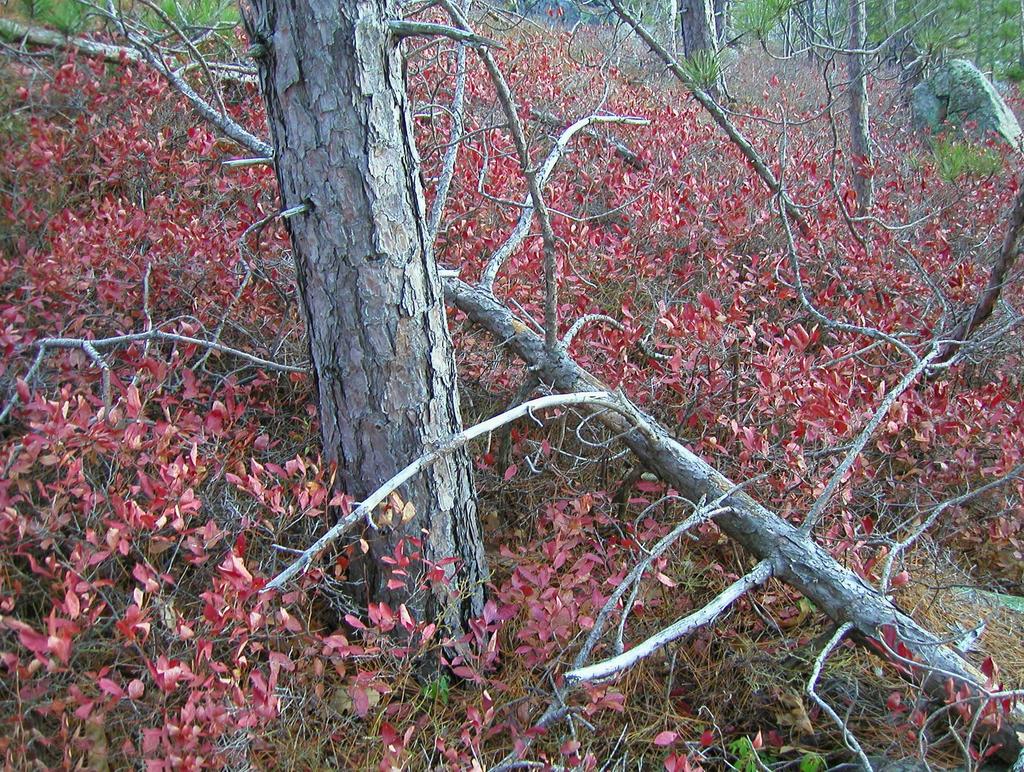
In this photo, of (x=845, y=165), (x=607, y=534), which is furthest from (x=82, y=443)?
(x=845, y=165)

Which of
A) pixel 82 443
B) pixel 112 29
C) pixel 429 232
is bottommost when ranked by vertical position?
pixel 82 443

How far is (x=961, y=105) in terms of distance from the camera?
895cm

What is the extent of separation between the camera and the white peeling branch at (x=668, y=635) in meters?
1.97

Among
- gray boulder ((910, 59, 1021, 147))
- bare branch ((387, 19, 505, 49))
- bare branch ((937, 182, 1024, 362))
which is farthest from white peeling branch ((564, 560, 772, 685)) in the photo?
gray boulder ((910, 59, 1021, 147))

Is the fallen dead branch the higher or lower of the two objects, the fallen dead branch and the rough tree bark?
the lower

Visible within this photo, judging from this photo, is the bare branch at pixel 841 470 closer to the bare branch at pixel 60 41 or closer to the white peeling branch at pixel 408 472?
the white peeling branch at pixel 408 472

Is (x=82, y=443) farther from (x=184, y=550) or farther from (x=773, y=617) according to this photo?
(x=773, y=617)

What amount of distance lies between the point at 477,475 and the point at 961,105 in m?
8.79

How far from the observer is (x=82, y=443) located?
2195 mm

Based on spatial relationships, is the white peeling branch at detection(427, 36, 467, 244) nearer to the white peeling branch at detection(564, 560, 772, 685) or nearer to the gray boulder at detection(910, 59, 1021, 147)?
the white peeling branch at detection(564, 560, 772, 685)

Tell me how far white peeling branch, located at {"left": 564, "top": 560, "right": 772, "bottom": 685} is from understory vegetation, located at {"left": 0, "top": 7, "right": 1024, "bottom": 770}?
19 centimetres

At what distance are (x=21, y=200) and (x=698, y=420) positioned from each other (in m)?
3.54

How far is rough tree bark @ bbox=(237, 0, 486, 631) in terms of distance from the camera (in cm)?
203

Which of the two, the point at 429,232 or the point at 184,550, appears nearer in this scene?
the point at 429,232
